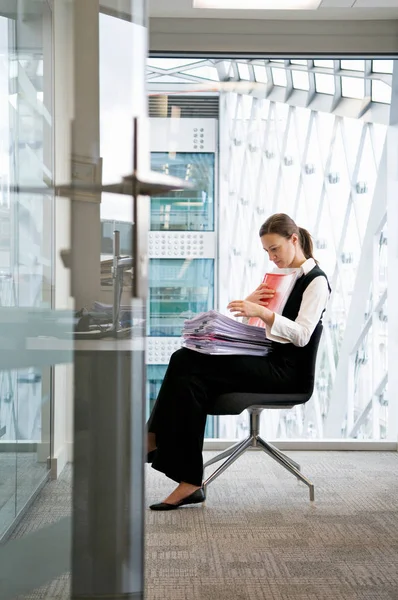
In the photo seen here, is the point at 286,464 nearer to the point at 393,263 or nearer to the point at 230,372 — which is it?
the point at 230,372

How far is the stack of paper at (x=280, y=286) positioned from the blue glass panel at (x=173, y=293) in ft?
3.64

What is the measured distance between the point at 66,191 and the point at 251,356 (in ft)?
7.57

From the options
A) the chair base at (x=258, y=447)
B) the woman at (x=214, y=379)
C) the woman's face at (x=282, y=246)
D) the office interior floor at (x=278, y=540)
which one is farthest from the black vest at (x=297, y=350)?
the office interior floor at (x=278, y=540)

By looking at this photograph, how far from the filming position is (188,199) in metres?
4.47

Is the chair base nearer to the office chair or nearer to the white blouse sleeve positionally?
the office chair

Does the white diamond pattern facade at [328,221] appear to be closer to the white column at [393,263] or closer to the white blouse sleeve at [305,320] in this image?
the white column at [393,263]

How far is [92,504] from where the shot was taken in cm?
94

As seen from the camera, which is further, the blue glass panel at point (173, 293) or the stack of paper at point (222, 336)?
the blue glass panel at point (173, 293)

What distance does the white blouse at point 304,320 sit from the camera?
9.93 feet

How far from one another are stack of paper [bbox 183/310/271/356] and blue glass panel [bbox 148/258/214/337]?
1.19 m

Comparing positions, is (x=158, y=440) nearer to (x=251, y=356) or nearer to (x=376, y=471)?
(x=251, y=356)

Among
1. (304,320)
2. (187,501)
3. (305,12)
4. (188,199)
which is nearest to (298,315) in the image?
(304,320)

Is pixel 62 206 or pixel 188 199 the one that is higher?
pixel 188 199

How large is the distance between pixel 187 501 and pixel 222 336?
689 mm
